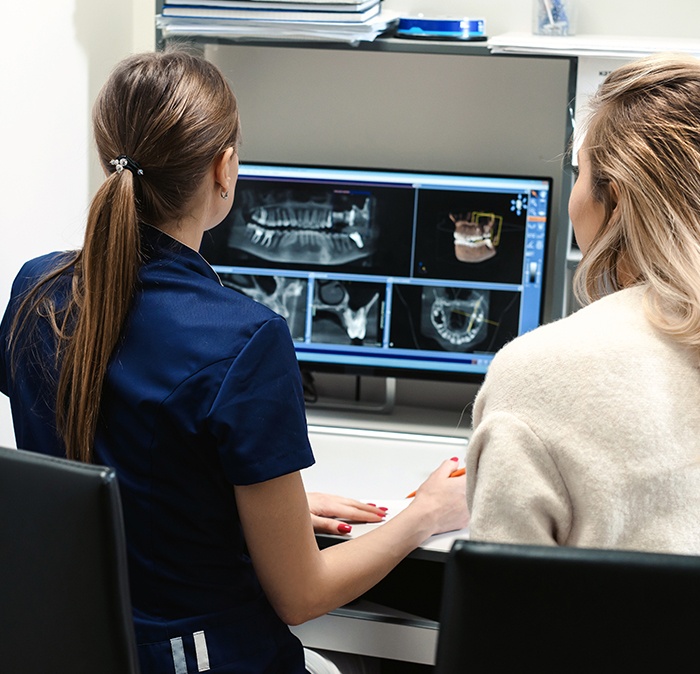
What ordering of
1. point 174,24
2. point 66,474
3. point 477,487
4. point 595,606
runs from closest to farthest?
1. point 595,606
2. point 66,474
3. point 477,487
4. point 174,24

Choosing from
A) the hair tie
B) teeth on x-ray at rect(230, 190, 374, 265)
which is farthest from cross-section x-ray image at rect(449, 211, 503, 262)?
the hair tie

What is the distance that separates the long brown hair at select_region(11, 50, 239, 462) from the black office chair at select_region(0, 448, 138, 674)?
0.59ft

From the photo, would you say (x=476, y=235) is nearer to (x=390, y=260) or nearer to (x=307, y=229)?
(x=390, y=260)

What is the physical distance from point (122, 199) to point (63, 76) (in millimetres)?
947

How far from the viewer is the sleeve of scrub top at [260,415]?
106 cm

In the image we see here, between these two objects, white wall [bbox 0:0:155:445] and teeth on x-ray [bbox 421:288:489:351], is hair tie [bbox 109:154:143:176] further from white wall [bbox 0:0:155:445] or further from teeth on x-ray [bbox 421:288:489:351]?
teeth on x-ray [bbox 421:288:489:351]

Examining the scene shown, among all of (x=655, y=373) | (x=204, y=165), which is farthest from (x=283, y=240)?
(x=655, y=373)

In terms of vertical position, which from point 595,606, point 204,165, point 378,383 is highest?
point 204,165

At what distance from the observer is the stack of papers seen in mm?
1897

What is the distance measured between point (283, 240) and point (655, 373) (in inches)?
51.3

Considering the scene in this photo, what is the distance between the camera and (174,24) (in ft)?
6.47

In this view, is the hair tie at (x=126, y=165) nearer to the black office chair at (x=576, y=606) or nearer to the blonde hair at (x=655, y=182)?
the blonde hair at (x=655, y=182)

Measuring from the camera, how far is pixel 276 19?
6.32 ft

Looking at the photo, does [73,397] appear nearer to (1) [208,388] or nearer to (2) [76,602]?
(1) [208,388]
